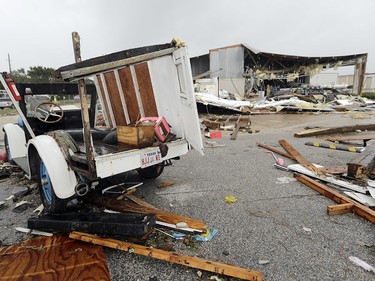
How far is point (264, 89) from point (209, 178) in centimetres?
2334

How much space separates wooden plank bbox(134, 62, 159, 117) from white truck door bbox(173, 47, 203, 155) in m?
0.87

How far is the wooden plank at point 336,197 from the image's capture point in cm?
291

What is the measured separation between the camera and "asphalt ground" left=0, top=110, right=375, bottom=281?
2205mm

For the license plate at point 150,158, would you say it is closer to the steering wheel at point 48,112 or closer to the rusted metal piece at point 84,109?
the rusted metal piece at point 84,109

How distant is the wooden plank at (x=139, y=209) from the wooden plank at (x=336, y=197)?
1991 mm

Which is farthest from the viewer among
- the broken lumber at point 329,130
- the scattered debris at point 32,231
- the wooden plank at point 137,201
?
the broken lumber at point 329,130

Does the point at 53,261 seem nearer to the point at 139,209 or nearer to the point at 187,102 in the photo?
the point at 139,209

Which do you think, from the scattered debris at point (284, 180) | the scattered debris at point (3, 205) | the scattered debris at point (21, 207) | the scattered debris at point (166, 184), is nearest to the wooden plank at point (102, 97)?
the scattered debris at point (166, 184)

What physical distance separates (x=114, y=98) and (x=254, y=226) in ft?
11.6

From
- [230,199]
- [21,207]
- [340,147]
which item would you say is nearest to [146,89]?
[230,199]

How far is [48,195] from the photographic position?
10.5 ft

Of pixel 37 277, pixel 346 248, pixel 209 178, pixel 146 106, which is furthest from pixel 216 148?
pixel 37 277

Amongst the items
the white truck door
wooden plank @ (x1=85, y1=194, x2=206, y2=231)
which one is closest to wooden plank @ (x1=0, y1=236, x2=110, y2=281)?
wooden plank @ (x1=85, y1=194, x2=206, y2=231)

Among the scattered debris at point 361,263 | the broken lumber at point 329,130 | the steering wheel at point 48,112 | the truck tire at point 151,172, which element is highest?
the steering wheel at point 48,112
